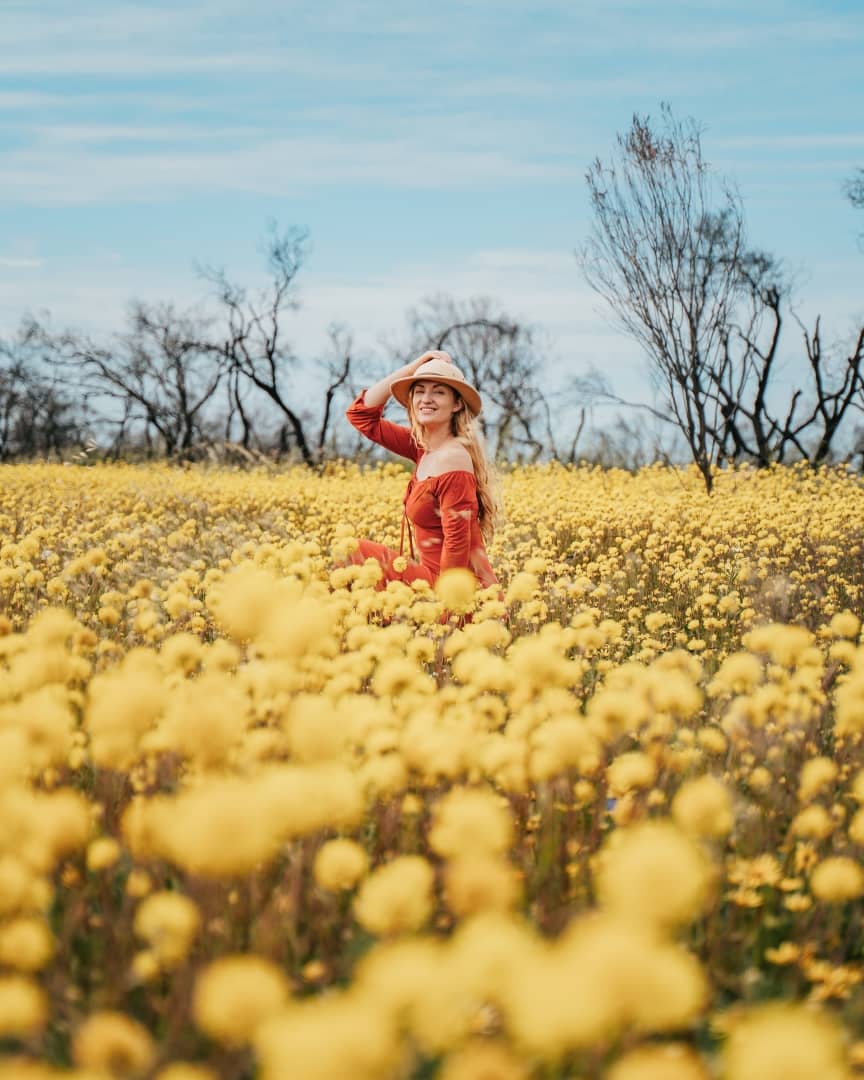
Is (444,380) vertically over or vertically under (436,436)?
over

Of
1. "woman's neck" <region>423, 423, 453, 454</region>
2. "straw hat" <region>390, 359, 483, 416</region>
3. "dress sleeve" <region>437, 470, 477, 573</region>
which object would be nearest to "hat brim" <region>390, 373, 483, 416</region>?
"straw hat" <region>390, 359, 483, 416</region>

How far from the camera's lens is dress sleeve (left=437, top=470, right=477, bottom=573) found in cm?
583

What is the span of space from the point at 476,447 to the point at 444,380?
20.4 inches

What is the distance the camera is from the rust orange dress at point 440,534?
19.2ft

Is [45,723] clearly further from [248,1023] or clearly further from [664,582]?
[664,582]

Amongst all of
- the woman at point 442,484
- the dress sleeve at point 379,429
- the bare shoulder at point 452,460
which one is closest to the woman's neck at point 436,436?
the woman at point 442,484

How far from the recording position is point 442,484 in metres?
6.00

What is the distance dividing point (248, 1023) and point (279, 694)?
1.39 meters

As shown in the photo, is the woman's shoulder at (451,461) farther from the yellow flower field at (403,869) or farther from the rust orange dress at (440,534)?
the yellow flower field at (403,869)

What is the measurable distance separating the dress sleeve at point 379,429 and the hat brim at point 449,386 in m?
0.34

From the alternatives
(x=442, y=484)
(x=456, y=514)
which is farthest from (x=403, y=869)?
(x=442, y=484)

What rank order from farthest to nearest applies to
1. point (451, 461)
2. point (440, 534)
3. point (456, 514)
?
point (440, 534) → point (451, 461) → point (456, 514)

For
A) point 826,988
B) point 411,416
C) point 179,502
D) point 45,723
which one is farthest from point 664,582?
point 179,502

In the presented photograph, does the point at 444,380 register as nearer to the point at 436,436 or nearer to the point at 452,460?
the point at 436,436
